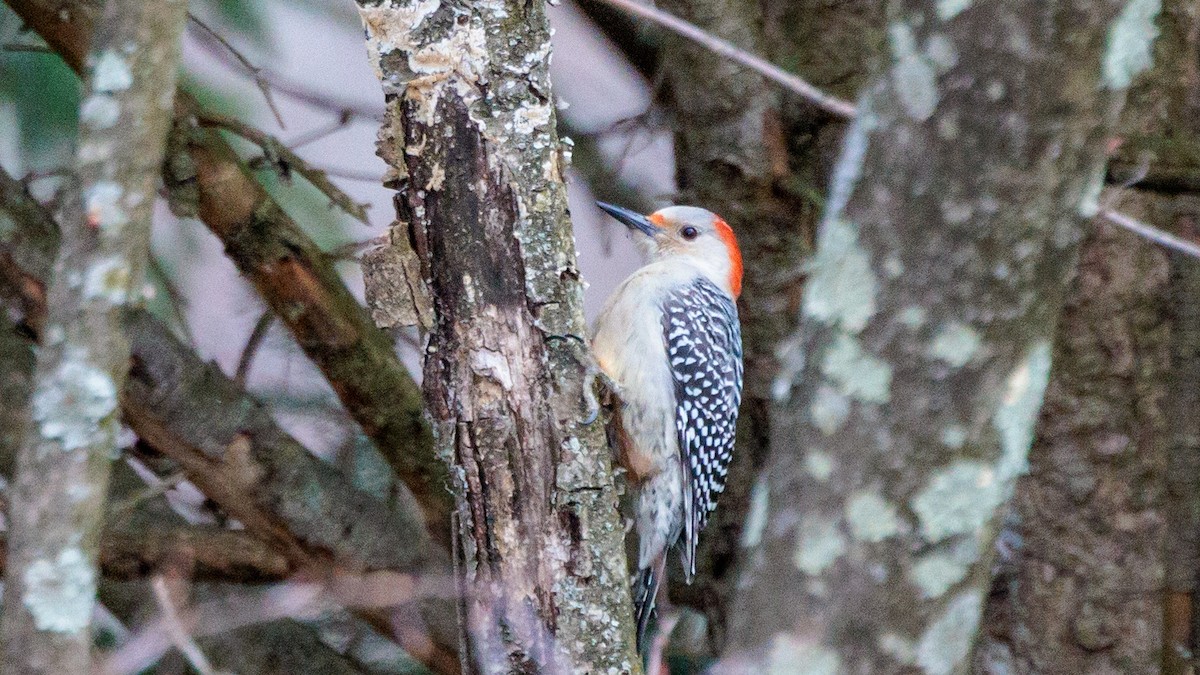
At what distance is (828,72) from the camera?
3.98 meters

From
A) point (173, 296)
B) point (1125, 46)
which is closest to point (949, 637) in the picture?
point (1125, 46)

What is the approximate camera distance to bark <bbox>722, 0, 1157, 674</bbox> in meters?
1.51

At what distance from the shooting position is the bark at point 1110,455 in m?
3.61

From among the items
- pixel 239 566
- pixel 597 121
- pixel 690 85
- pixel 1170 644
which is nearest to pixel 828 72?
pixel 690 85

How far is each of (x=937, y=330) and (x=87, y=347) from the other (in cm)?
142

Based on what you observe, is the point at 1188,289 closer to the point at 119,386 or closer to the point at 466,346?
the point at 466,346

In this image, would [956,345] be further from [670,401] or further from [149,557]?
[149,557]

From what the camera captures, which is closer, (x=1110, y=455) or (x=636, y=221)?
(x=1110, y=455)

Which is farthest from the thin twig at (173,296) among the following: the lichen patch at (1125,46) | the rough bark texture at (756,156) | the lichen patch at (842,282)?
the lichen patch at (1125,46)

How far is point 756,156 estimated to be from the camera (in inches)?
153

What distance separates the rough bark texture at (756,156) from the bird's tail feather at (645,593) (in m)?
0.32

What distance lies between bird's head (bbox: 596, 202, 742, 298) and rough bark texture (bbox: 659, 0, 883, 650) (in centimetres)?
8

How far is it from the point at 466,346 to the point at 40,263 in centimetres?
184

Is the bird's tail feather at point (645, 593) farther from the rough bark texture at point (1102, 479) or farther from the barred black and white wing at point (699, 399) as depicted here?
the rough bark texture at point (1102, 479)
